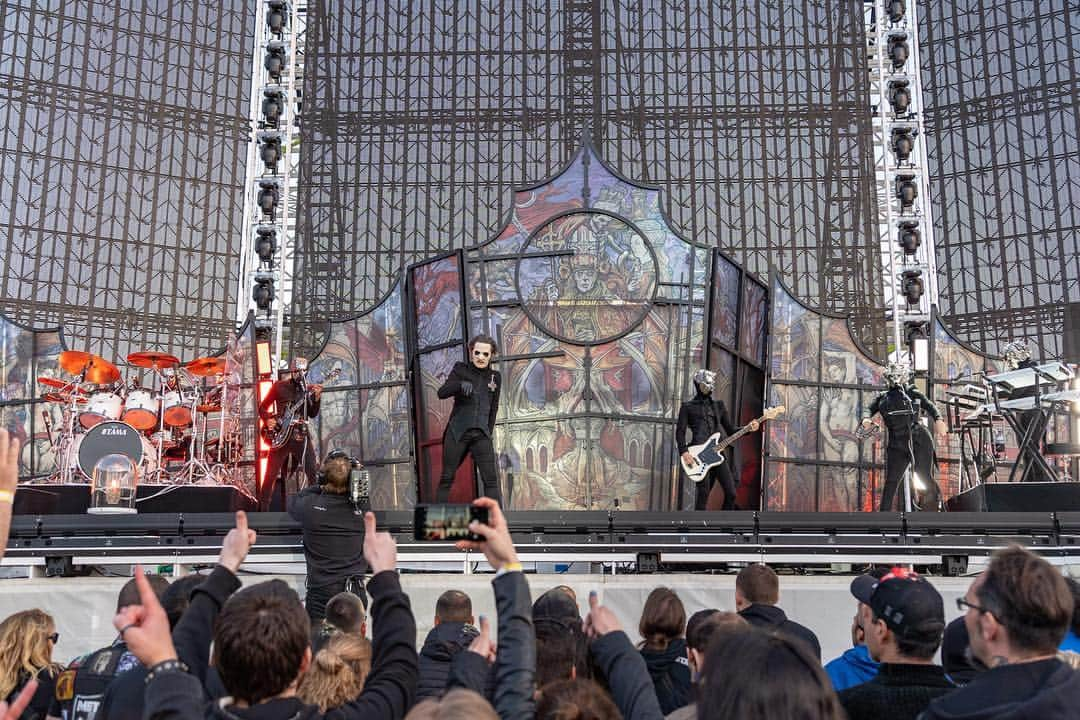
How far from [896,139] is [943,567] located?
902 centimetres

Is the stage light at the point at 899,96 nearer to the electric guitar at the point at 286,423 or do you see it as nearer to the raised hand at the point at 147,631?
the electric guitar at the point at 286,423

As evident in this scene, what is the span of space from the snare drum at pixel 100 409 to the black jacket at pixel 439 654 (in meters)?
10.5

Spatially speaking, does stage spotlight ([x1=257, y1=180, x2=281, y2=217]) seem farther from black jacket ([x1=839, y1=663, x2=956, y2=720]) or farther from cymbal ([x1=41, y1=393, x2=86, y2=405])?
black jacket ([x1=839, y1=663, x2=956, y2=720])

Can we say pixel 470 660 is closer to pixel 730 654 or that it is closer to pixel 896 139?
pixel 730 654

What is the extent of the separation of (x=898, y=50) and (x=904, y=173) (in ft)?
6.15

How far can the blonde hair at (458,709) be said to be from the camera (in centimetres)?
169

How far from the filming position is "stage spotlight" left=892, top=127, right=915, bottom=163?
15.8 meters

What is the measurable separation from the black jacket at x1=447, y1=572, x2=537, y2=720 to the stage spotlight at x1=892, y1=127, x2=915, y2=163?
14.7 metres

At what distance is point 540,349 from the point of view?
41.8 feet

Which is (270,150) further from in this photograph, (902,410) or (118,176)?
(118,176)

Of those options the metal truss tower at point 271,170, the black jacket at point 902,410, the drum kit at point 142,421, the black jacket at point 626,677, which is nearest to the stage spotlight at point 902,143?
the black jacket at point 902,410

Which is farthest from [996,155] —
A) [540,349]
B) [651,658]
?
[651,658]

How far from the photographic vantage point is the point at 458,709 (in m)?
1.70

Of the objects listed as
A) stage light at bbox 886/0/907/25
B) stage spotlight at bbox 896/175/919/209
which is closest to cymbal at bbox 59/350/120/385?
stage spotlight at bbox 896/175/919/209
